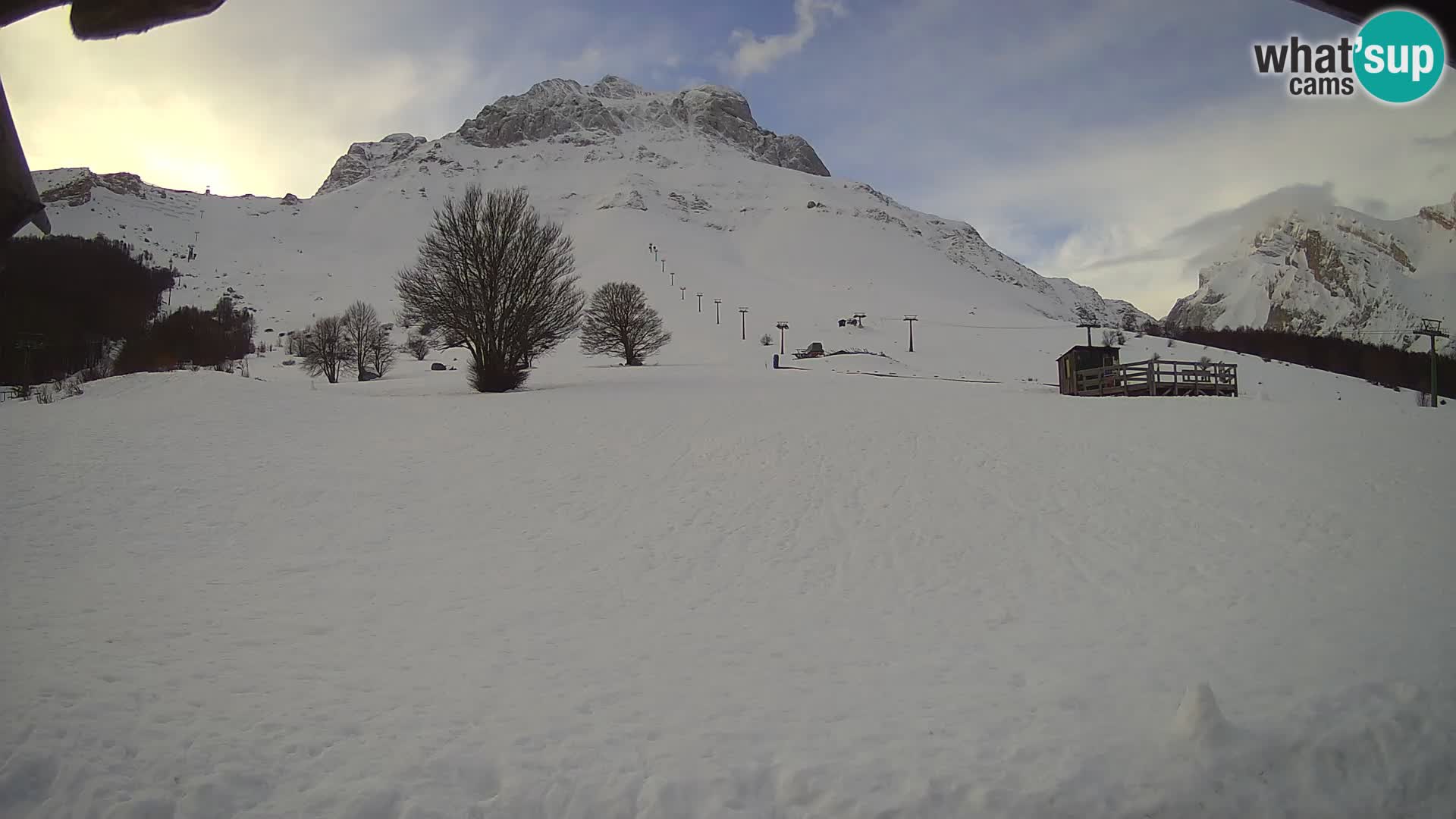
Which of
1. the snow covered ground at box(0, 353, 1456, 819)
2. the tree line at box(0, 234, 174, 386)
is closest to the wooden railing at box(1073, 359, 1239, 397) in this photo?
the snow covered ground at box(0, 353, 1456, 819)

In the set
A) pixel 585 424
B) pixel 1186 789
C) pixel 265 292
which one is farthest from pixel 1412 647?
pixel 265 292

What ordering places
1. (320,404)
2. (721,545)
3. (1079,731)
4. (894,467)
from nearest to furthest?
1. (1079,731)
2. (721,545)
3. (894,467)
4. (320,404)

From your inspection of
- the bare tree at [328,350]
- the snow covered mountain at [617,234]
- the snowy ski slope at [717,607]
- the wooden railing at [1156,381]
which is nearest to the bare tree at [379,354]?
the bare tree at [328,350]

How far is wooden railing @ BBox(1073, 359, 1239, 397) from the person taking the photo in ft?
107

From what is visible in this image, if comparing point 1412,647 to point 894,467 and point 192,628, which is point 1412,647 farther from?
point 192,628

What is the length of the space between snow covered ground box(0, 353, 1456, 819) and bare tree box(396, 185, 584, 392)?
8.72 m

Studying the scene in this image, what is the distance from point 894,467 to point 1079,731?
1286 centimetres

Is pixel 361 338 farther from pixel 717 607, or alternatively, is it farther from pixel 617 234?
pixel 617 234

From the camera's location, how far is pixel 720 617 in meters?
11.0

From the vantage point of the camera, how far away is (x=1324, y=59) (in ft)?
10.2

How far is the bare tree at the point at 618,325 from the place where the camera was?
51.5 m

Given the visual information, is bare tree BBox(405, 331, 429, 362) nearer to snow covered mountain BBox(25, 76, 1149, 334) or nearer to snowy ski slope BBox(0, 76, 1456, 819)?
snow covered mountain BBox(25, 76, 1149, 334)

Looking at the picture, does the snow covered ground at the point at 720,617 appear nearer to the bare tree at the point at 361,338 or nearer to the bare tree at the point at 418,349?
the bare tree at the point at 361,338

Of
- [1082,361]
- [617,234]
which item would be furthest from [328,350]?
[617,234]
